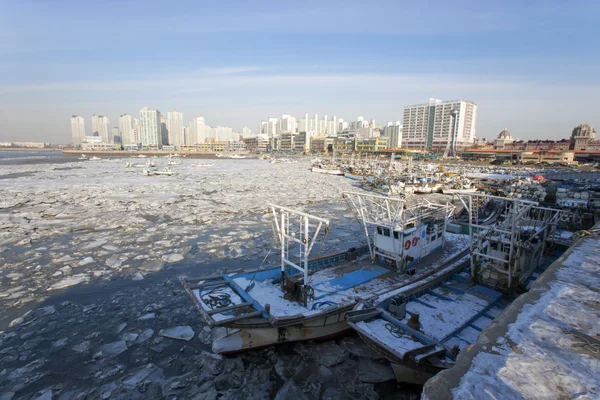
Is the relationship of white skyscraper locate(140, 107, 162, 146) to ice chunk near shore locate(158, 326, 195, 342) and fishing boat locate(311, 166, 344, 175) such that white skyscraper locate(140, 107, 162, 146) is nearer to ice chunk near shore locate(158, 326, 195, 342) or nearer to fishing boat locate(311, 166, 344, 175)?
fishing boat locate(311, 166, 344, 175)

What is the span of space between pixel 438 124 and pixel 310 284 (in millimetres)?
135316

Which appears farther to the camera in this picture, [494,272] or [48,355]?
[494,272]

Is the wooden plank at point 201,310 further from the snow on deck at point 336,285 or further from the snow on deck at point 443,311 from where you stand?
the snow on deck at point 443,311

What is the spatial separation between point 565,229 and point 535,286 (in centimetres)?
1214

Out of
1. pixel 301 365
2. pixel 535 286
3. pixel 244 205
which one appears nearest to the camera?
pixel 535 286

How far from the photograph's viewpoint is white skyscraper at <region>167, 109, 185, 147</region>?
589ft

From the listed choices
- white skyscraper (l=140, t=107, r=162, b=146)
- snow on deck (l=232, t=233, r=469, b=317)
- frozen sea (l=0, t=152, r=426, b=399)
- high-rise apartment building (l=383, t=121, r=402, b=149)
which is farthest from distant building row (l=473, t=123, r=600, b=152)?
white skyscraper (l=140, t=107, r=162, b=146)

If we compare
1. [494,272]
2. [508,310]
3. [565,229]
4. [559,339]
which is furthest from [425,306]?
[565,229]

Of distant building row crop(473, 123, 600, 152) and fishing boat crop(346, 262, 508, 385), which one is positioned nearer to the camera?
fishing boat crop(346, 262, 508, 385)

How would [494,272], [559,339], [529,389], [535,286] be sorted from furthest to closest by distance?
1. [494,272]
2. [535,286]
3. [559,339]
4. [529,389]

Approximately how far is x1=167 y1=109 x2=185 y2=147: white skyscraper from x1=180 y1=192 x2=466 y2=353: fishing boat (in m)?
186

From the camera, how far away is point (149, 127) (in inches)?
6476

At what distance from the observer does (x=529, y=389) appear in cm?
324

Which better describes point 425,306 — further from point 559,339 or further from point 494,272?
point 559,339
